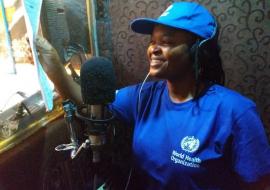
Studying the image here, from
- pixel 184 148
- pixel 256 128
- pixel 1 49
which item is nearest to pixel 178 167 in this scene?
pixel 184 148

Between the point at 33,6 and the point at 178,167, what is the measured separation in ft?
2.50

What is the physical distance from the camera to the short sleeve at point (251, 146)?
959 mm

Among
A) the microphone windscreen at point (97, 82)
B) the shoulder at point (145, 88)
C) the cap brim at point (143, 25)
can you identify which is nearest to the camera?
the microphone windscreen at point (97, 82)

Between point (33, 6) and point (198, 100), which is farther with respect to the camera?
point (198, 100)

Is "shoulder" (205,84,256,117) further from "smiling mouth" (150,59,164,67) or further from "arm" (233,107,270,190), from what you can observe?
"smiling mouth" (150,59,164,67)

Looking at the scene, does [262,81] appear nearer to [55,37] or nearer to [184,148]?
[184,148]

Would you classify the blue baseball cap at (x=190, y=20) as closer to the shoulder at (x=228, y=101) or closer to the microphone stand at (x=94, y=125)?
the shoulder at (x=228, y=101)

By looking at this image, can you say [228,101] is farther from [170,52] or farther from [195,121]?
[170,52]

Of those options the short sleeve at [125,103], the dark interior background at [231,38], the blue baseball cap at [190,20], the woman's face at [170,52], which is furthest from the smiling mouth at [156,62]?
the dark interior background at [231,38]

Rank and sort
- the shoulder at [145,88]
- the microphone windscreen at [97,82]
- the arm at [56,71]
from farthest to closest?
1. the shoulder at [145,88]
2. the arm at [56,71]
3. the microphone windscreen at [97,82]

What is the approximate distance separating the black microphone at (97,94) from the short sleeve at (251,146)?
1.50 ft

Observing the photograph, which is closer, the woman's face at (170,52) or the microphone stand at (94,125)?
the microphone stand at (94,125)

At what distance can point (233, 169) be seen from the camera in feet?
3.40

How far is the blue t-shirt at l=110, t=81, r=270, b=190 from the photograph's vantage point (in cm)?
97
